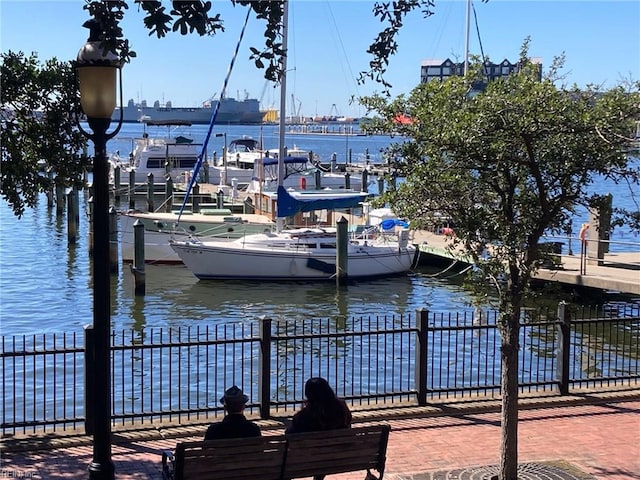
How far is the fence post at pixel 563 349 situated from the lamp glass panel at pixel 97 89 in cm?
727

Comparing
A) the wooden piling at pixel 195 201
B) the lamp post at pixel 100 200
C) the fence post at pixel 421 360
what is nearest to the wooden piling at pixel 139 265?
the wooden piling at pixel 195 201

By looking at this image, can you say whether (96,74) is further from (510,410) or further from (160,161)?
(160,161)

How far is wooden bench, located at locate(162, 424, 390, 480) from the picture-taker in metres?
6.74

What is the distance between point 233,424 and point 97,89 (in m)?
2.96

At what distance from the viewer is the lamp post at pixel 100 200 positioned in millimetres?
6609

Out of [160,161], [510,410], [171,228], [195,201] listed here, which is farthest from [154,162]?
[510,410]

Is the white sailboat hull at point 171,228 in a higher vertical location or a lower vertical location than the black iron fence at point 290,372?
higher

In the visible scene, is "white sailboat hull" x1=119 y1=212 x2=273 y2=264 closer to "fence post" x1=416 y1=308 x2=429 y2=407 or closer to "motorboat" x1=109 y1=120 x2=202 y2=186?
"fence post" x1=416 y1=308 x2=429 y2=407

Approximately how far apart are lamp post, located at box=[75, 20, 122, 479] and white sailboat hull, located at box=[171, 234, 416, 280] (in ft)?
73.7

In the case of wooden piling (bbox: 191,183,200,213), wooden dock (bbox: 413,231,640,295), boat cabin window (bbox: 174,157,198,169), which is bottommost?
wooden dock (bbox: 413,231,640,295)

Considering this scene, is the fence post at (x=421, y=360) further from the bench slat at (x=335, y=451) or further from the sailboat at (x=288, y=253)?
the sailboat at (x=288, y=253)

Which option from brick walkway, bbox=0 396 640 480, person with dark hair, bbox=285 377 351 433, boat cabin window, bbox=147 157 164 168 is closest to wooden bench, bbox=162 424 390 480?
person with dark hair, bbox=285 377 351 433

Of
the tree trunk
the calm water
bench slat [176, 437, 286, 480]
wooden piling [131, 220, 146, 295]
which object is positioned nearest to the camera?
bench slat [176, 437, 286, 480]

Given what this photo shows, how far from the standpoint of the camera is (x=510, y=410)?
8.19m
